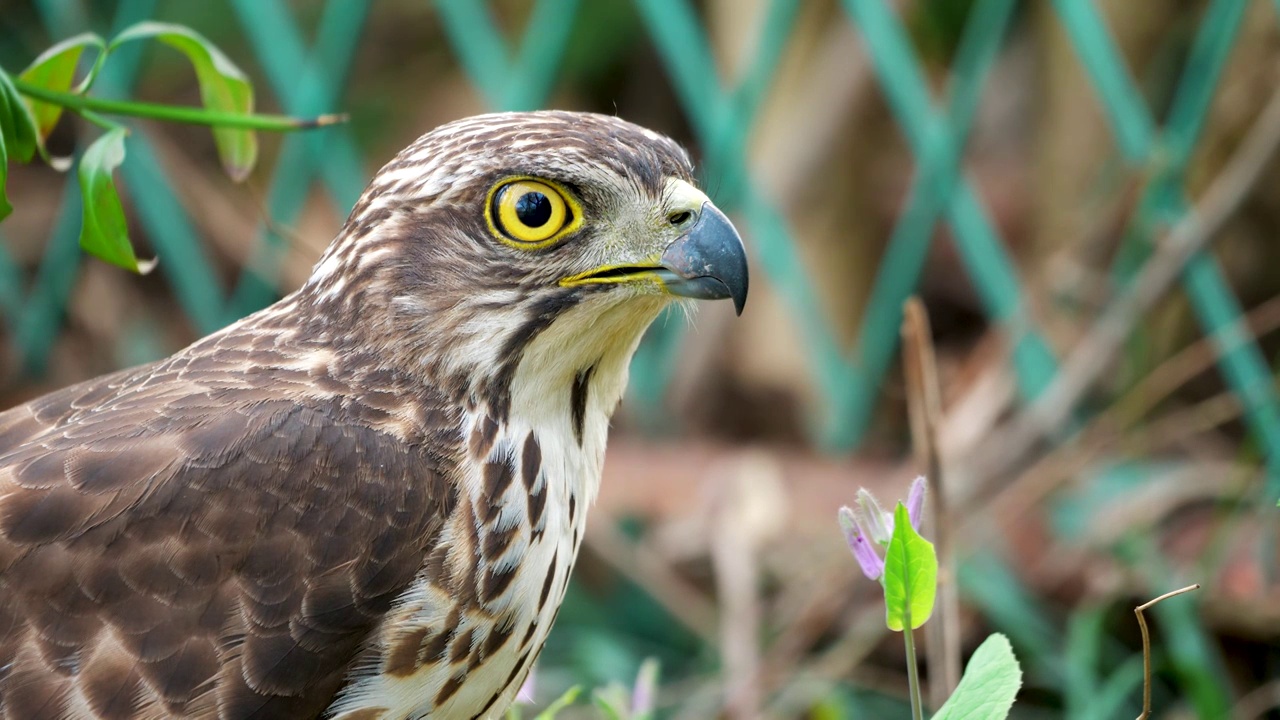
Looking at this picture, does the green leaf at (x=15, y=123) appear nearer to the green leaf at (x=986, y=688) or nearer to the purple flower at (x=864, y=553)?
the purple flower at (x=864, y=553)

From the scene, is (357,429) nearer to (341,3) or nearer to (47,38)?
(341,3)

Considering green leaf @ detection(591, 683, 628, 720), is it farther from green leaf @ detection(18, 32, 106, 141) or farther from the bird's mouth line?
green leaf @ detection(18, 32, 106, 141)

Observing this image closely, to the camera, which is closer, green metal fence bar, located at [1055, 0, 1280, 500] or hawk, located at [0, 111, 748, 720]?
hawk, located at [0, 111, 748, 720]

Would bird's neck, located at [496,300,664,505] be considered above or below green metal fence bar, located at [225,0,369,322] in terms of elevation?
below

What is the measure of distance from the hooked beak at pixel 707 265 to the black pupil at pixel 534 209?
21 centimetres

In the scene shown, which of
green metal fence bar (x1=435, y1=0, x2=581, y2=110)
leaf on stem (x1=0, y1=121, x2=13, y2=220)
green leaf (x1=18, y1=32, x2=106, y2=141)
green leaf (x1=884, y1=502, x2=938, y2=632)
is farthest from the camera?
green metal fence bar (x1=435, y1=0, x2=581, y2=110)

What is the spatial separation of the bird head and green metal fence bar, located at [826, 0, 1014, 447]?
8.26ft

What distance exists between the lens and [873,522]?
1968 millimetres

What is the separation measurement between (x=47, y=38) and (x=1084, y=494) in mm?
5006

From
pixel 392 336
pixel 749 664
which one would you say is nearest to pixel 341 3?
pixel 749 664

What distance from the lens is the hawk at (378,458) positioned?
7.35 ft

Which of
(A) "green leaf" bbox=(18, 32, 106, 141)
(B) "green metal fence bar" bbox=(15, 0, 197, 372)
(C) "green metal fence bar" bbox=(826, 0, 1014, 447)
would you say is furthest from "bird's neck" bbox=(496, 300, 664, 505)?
(B) "green metal fence bar" bbox=(15, 0, 197, 372)

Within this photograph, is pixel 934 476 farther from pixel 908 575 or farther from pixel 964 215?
pixel 964 215

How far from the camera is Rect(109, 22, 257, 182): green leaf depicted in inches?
99.0
